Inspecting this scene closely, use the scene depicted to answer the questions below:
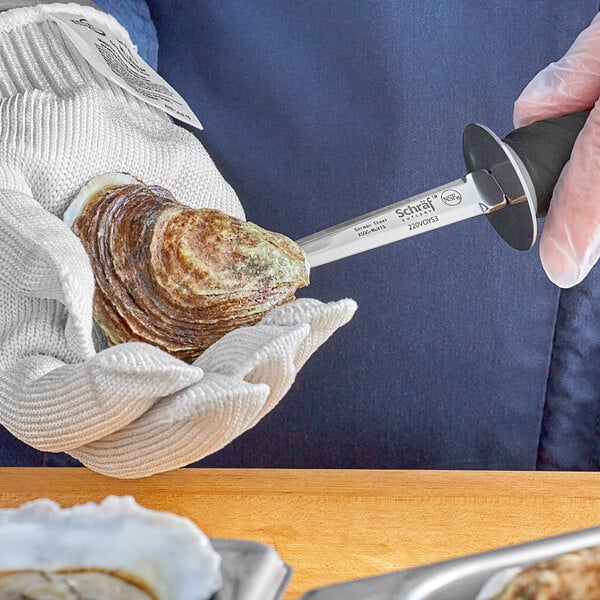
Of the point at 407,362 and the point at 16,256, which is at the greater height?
the point at 16,256

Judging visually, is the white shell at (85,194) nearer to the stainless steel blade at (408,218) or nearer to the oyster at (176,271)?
the oyster at (176,271)

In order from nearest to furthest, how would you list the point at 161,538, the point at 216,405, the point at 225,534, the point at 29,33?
1. the point at 161,538
2. the point at 216,405
3. the point at 225,534
4. the point at 29,33

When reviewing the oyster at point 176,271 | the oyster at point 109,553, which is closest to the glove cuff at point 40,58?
the oyster at point 176,271

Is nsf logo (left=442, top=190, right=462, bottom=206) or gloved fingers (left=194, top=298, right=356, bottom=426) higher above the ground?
nsf logo (left=442, top=190, right=462, bottom=206)

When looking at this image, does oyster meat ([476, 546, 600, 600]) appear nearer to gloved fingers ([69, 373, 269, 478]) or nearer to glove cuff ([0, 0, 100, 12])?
gloved fingers ([69, 373, 269, 478])

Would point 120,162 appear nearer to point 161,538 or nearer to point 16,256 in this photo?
point 16,256

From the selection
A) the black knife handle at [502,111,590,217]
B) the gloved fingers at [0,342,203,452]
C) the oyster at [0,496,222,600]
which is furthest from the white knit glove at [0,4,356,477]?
the black knife handle at [502,111,590,217]

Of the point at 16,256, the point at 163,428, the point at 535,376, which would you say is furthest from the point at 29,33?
the point at 535,376

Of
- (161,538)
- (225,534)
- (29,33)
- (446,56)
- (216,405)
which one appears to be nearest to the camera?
(161,538)
